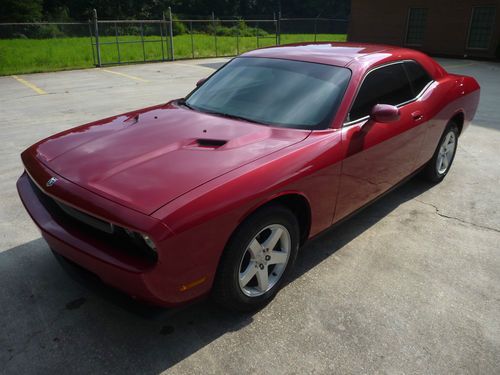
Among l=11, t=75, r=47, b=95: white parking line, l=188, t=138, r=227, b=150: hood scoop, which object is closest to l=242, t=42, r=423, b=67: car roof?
l=188, t=138, r=227, b=150: hood scoop

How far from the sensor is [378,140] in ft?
11.4

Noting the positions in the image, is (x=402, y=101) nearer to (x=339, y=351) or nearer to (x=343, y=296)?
(x=343, y=296)

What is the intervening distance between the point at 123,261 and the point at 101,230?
30 centimetres

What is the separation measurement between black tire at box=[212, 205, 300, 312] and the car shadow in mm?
159

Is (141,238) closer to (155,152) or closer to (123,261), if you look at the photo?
(123,261)

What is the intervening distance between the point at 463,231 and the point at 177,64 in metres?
15.4

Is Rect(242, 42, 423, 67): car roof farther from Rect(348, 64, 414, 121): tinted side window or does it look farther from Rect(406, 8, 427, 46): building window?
Rect(406, 8, 427, 46): building window

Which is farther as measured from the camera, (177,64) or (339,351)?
(177,64)

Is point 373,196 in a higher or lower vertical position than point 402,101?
lower

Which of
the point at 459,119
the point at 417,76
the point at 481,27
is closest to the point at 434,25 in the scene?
the point at 481,27

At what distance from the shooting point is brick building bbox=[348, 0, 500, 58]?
19656 mm

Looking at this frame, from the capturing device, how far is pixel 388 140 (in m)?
3.61

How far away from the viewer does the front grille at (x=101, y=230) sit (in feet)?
7.36

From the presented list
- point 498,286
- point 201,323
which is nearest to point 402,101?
point 498,286
